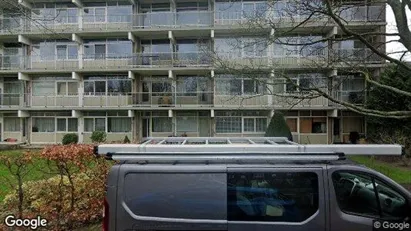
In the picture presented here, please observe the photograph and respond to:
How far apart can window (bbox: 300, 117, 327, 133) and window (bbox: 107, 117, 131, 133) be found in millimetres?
12915

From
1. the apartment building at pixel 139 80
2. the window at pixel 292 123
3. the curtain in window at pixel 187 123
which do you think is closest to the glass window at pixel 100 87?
the apartment building at pixel 139 80

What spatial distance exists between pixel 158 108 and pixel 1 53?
1330 centimetres

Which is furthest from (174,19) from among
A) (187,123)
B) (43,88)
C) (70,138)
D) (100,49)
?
(43,88)

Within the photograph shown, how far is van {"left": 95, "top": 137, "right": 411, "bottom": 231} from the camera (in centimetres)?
336

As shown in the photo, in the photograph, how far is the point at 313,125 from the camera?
80.5 feet

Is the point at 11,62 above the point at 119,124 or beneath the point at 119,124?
above

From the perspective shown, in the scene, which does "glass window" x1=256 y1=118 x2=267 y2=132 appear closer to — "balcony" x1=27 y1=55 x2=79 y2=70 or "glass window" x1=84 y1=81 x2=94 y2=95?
"glass window" x1=84 y1=81 x2=94 y2=95

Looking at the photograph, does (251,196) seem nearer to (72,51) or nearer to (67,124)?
(67,124)

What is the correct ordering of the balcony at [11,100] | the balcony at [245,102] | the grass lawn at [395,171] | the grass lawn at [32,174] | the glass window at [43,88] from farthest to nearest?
the glass window at [43,88] → the balcony at [11,100] → the balcony at [245,102] → the grass lawn at [395,171] → the grass lawn at [32,174]

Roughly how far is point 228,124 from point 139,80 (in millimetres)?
7561

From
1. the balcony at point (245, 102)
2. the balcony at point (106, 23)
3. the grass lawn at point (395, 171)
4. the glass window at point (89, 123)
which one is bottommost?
the grass lawn at point (395, 171)

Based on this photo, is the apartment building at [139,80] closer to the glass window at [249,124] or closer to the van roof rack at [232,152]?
the glass window at [249,124]

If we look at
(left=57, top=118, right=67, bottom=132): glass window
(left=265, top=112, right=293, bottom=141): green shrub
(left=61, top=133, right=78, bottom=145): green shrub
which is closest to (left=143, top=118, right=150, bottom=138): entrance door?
(left=61, top=133, right=78, bottom=145): green shrub

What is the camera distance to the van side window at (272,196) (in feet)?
11.2
